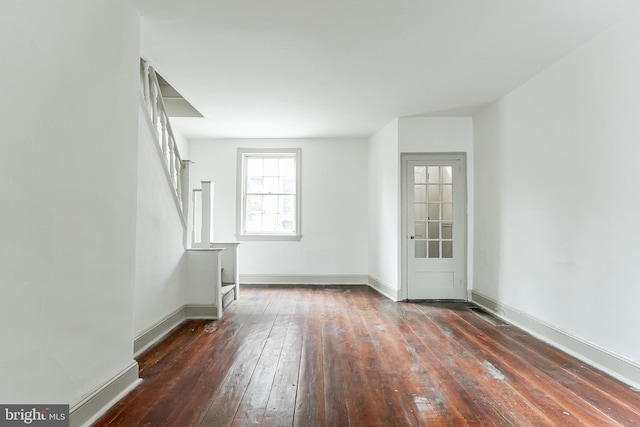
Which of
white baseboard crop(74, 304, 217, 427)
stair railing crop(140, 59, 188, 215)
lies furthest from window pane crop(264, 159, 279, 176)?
white baseboard crop(74, 304, 217, 427)

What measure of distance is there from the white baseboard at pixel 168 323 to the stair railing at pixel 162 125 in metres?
1.18

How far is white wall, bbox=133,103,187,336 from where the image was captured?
3039 millimetres

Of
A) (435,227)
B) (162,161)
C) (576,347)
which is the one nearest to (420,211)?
(435,227)

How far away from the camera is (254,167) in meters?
6.43

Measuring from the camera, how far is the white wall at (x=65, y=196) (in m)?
1.43

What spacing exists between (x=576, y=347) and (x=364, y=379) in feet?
6.56

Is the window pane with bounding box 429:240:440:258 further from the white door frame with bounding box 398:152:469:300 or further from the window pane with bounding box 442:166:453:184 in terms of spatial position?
the window pane with bounding box 442:166:453:184

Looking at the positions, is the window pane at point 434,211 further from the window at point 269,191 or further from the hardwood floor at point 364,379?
the window at point 269,191

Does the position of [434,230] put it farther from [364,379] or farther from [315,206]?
[364,379]

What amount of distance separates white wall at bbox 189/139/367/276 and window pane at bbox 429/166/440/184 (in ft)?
4.66

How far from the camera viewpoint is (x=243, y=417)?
2.01 metres

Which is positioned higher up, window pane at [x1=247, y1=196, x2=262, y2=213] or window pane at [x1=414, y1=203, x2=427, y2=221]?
window pane at [x1=247, y1=196, x2=262, y2=213]

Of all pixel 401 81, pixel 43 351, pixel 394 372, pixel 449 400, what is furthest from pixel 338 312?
pixel 43 351

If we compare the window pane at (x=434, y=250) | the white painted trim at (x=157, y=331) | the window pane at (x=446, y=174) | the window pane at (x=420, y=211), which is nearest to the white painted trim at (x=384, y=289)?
the window pane at (x=434, y=250)
